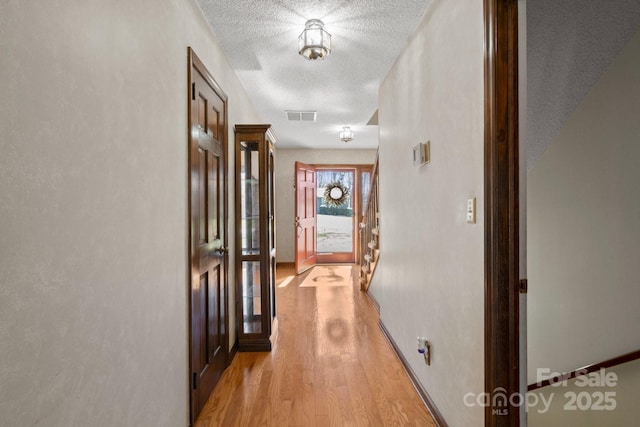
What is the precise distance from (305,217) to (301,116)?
248 centimetres

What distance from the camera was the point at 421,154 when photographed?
2.23 metres

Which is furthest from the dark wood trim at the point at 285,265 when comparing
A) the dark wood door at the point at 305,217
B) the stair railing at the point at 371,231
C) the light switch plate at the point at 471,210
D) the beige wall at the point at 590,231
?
the light switch plate at the point at 471,210

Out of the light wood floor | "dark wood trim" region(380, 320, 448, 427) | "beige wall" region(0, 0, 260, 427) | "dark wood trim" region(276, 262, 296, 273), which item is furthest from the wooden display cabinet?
"dark wood trim" region(276, 262, 296, 273)

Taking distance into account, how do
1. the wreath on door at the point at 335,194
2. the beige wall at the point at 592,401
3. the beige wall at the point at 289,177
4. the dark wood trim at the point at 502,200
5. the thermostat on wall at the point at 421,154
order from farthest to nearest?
the wreath on door at the point at 335,194 → the beige wall at the point at 289,177 → the thermostat on wall at the point at 421,154 → the beige wall at the point at 592,401 → the dark wood trim at the point at 502,200

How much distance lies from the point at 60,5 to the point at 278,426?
7.05ft

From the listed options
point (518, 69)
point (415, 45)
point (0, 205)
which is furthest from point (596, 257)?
point (0, 205)

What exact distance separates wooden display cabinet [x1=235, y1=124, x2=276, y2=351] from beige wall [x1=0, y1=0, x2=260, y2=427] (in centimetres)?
131

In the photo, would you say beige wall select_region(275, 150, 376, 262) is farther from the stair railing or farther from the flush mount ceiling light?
the flush mount ceiling light

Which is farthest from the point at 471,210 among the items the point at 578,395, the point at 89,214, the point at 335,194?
the point at 335,194

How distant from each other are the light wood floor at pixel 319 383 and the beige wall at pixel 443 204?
23cm

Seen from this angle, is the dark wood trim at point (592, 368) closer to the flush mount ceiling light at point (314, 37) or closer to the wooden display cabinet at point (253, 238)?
the wooden display cabinet at point (253, 238)

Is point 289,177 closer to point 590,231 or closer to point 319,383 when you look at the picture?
point 319,383

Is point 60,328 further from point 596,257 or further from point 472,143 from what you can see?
point 596,257

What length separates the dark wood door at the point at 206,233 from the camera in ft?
6.66
